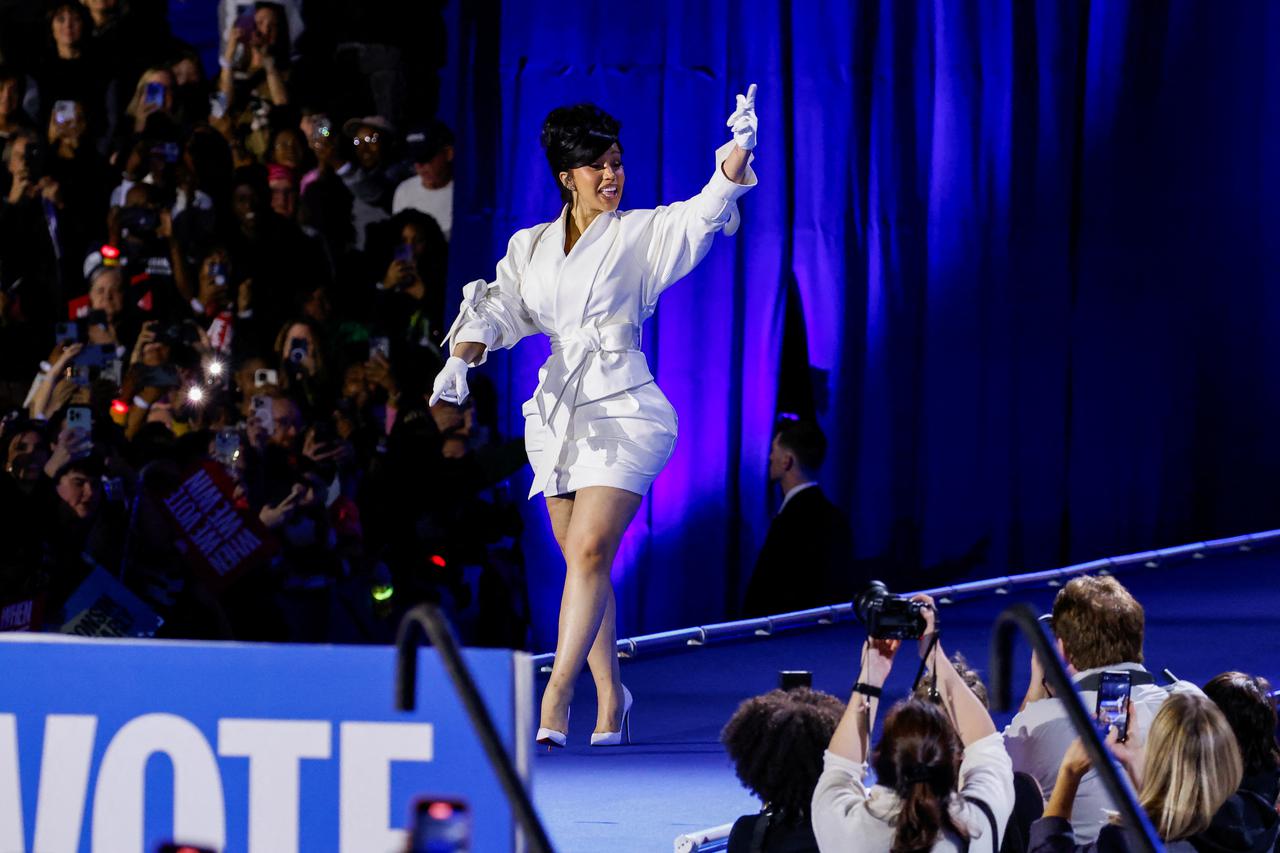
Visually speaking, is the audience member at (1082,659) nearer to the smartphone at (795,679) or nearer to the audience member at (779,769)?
the smartphone at (795,679)

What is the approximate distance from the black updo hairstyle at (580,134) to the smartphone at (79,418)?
8.49 ft

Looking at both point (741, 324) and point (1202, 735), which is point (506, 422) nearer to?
point (741, 324)

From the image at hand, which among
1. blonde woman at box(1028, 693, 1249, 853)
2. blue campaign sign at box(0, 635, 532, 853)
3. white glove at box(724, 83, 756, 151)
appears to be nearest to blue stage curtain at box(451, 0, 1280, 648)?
white glove at box(724, 83, 756, 151)

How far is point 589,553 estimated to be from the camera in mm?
3939

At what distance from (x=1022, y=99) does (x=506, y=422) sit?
2645mm

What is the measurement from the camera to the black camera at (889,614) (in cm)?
253

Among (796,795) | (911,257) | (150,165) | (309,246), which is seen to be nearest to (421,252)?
(309,246)

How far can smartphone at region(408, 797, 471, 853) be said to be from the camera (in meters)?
1.22

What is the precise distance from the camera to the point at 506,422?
23.1ft

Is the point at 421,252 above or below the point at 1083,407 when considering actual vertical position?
above

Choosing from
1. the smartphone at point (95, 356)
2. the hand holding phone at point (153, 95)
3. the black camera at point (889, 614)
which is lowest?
the black camera at point (889, 614)

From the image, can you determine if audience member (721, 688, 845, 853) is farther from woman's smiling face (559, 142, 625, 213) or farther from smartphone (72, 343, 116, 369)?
smartphone (72, 343, 116, 369)

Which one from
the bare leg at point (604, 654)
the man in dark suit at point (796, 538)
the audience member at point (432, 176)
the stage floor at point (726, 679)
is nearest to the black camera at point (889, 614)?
the stage floor at point (726, 679)

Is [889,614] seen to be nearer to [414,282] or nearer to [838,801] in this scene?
[838,801]
